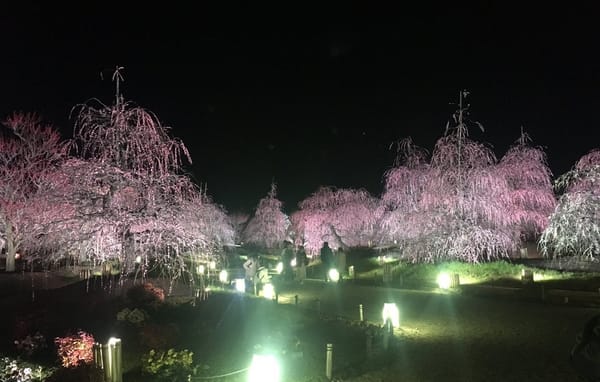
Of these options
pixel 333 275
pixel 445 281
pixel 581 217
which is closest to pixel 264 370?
pixel 445 281

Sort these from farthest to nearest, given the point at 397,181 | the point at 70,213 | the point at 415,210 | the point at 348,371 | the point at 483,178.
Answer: the point at 397,181
the point at 415,210
the point at 483,178
the point at 70,213
the point at 348,371

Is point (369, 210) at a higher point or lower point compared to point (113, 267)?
higher

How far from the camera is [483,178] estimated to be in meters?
23.6

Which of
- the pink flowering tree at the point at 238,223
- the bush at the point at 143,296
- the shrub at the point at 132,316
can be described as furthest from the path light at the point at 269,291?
the pink flowering tree at the point at 238,223

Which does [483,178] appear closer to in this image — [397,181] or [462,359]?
[397,181]

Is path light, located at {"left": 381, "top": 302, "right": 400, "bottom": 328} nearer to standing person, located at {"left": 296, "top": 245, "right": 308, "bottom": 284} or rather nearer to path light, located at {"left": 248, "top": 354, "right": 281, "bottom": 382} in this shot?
path light, located at {"left": 248, "top": 354, "right": 281, "bottom": 382}

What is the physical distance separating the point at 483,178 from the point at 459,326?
1241 cm

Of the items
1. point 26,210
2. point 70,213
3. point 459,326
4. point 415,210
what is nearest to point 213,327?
point 70,213

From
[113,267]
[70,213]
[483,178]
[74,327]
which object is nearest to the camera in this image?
[74,327]

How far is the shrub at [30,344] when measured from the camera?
1125 centimetres

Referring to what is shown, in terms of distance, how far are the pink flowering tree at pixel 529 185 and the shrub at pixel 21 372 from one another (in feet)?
80.2

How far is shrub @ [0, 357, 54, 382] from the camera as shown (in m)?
9.66

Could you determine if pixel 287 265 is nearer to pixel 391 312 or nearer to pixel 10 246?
pixel 391 312

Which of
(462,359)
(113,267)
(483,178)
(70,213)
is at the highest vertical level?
(483,178)
